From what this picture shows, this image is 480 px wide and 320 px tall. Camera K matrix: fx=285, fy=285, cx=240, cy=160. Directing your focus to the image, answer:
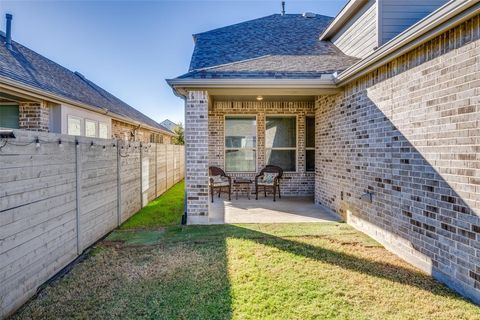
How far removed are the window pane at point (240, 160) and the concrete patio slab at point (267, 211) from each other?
3.77ft

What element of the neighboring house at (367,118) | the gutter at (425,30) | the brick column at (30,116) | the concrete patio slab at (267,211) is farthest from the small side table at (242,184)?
the brick column at (30,116)

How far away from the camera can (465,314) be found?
271 centimetres

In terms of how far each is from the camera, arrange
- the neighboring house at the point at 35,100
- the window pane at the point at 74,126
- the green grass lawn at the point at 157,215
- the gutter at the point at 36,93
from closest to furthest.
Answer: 1. the gutter at the point at 36,93
2. the green grass lawn at the point at 157,215
3. the neighboring house at the point at 35,100
4. the window pane at the point at 74,126

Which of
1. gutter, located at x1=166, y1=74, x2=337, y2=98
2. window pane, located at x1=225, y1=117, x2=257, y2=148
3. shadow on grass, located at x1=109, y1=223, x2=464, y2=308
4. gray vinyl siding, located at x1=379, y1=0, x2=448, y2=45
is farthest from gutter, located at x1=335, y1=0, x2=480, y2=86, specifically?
window pane, located at x1=225, y1=117, x2=257, y2=148

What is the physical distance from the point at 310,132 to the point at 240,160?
2.46 m

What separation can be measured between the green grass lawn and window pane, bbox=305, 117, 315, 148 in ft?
14.6

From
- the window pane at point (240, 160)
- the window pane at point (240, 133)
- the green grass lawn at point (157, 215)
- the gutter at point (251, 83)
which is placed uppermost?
the gutter at point (251, 83)

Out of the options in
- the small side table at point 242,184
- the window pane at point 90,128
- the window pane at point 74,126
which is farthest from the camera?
the window pane at point 90,128

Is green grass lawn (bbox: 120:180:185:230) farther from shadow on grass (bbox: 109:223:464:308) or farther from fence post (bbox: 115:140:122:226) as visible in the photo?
shadow on grass (bbox: 109:223:464:308)

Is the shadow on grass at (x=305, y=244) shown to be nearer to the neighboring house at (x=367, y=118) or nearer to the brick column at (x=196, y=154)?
the neighboring house at (x=367, y=118)

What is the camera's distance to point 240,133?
9328 millimetres

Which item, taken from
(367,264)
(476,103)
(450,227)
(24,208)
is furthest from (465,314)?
(24,208)

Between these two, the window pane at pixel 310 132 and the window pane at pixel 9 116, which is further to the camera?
the window pane at pixel 310 132

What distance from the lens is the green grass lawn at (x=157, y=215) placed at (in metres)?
5.96
